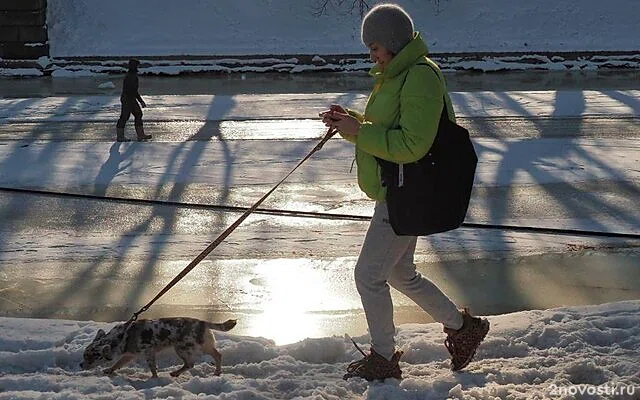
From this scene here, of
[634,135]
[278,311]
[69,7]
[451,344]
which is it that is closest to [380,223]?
Answer: [451,344]

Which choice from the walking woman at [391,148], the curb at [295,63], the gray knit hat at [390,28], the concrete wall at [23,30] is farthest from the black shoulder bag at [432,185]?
the concrete wall at [23,30]

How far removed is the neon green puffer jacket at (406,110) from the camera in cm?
387

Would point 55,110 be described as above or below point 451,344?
below

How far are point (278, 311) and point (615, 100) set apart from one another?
11440mm

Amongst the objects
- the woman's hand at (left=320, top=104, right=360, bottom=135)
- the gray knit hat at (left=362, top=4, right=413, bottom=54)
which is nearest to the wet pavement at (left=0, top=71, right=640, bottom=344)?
the woman's hand at (left=320, top=104, right=360, bottom=135)

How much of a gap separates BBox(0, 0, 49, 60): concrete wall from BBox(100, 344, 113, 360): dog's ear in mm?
21528

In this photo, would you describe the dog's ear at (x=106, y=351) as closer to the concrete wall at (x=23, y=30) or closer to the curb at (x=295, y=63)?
the curb at (x=295, y=63)

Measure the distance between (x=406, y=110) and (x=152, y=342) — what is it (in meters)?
1.61

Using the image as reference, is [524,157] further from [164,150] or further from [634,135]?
[164,150]

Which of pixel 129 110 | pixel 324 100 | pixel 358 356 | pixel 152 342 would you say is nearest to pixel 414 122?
pixel 358 356

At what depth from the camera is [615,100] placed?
51.5ft

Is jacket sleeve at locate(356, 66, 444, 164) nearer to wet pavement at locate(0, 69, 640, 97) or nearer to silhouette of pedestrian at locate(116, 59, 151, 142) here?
silhouette of pedestrian at locate(116, 59, 151, 142)

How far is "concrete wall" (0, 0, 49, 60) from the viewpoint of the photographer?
24.8 m

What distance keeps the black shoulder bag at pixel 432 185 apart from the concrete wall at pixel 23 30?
2221 centimetres
